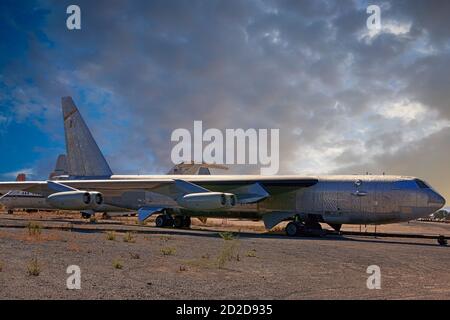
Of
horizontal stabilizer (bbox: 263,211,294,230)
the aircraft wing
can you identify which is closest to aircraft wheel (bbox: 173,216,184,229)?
the aircraft wing

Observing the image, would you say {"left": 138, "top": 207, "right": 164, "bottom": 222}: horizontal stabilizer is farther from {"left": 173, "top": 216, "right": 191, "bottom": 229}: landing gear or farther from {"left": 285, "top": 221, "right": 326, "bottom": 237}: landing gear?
{"left": 285, "top": 221, "right": 326, "bottom": 237}: landing gear

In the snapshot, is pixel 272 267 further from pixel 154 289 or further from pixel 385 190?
pixel 385 190

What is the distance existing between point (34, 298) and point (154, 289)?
2.11 metres

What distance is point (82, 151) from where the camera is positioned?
34500 mm

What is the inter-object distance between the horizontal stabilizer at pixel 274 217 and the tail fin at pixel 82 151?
542 inches

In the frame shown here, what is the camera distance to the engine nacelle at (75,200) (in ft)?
85.4

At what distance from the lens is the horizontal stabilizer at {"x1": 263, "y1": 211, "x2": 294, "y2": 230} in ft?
85.3

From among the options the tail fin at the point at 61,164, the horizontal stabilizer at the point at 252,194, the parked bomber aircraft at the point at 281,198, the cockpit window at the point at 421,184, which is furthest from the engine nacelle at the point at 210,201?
the tail fin at the point at 61,164

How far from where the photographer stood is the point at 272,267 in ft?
39.4

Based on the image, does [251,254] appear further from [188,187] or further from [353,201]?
[188,187]

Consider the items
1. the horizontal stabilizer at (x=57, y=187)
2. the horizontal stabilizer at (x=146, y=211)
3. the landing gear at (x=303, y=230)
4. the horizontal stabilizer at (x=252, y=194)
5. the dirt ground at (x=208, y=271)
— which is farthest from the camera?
the horizontal stabilizer at (x=146, y=211)

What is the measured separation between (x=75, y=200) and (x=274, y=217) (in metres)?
11.2

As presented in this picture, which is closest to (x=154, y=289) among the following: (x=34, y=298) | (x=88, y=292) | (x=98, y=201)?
(x=88, y=292)

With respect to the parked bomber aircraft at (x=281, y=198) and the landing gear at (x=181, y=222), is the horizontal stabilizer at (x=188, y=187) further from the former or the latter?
the landing gear at (x=181, y=222)
